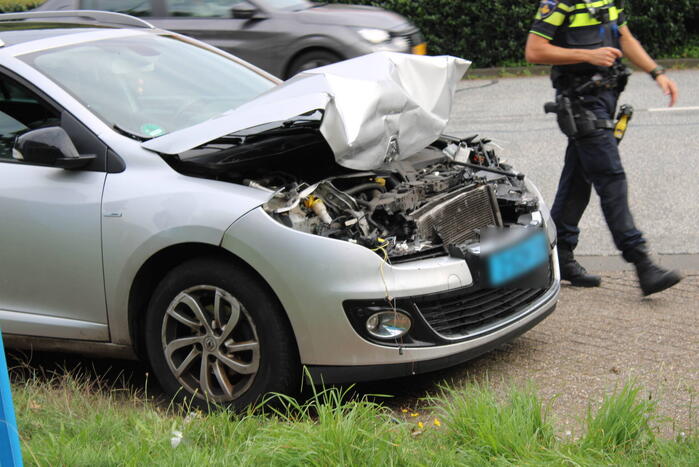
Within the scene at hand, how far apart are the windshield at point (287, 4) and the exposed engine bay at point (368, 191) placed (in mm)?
7200

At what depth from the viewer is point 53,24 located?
5.25m

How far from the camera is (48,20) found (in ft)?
17.9

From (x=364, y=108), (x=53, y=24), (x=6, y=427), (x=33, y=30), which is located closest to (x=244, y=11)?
(x=53, y=24)

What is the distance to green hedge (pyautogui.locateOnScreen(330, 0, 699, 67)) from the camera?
15.1 meters

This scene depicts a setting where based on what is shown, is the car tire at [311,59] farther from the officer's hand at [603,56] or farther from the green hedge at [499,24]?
the officer's hand at [603,56]

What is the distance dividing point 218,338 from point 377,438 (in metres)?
0.98

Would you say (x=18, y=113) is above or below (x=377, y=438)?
above

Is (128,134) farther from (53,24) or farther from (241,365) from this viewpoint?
(53,24)

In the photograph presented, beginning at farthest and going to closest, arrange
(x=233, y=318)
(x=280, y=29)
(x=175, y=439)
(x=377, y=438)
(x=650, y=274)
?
(x=280, y=29) → (x=650, y=274) → (x=233, y=318) → (x=175, y=439) → (x=377, y=438)

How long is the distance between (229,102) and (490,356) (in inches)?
72.8

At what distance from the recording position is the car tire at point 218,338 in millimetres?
3838

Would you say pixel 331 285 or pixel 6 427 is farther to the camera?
pixel 331 285

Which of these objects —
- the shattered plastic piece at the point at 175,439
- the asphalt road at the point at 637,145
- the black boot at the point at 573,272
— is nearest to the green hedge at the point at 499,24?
the asphalt road at the point at 637,145

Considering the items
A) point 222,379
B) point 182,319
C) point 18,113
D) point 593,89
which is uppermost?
point 18,113
